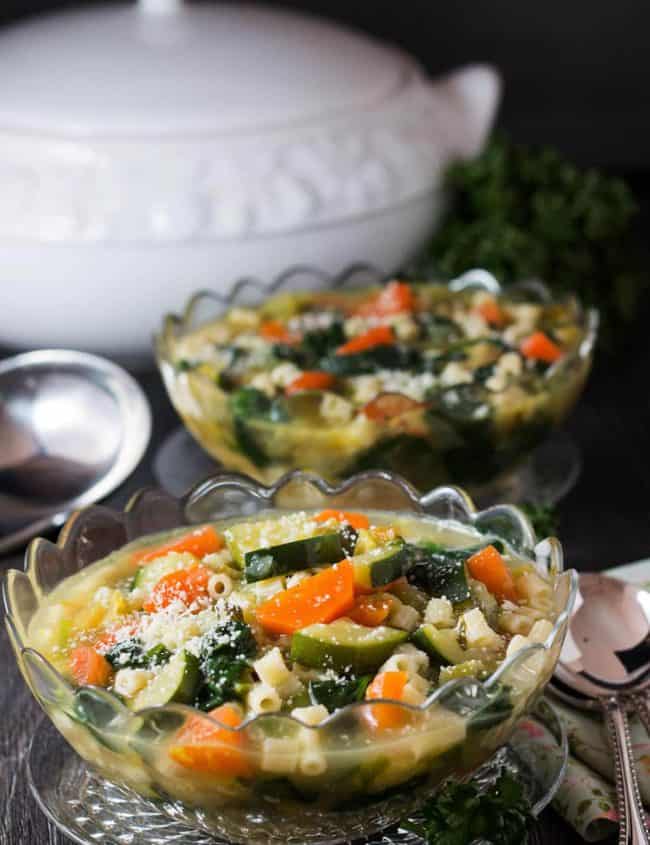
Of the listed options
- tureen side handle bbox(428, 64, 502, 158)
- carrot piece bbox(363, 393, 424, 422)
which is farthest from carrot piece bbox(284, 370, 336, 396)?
tureen side handle bbox(428, 64, 502, 158)

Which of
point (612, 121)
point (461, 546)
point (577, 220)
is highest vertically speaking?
point (461, 546)

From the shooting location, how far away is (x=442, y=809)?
1399mm

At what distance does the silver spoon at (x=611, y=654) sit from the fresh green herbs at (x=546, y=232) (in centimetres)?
118

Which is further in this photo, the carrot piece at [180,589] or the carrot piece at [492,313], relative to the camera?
the carrot piece at [492,313]

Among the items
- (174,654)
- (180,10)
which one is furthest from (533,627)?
(180,10)

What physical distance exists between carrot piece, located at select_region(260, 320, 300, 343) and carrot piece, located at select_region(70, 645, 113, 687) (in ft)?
3.52

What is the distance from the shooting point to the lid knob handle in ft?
9.77

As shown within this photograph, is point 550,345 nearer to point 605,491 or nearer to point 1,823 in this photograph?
point 605,491

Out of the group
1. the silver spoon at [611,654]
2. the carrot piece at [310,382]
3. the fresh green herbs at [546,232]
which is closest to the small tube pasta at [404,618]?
the silver spoon at [611,654]

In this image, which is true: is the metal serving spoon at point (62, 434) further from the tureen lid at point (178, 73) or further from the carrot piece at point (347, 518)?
the carrot piece at point (347, 518)

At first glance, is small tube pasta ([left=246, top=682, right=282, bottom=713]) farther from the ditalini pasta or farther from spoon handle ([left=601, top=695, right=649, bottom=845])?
spoon handle ([left=601, top=695, right=649, bottom=845])

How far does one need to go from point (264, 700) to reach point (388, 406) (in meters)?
0.85

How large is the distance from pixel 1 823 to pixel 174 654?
359 millimetres

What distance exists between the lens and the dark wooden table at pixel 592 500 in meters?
1.62
